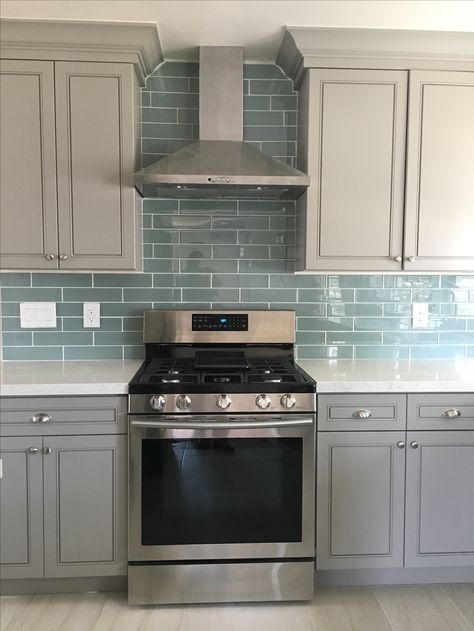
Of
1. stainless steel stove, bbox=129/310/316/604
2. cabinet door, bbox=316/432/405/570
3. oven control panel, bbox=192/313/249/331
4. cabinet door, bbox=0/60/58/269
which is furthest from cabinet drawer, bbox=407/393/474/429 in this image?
cabinet door, bbox=0/60/58/269

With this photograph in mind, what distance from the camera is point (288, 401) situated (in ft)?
6.95

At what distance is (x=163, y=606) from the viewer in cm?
219

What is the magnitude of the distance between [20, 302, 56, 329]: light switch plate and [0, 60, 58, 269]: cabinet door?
343 mm

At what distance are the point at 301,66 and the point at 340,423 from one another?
163 centimetres

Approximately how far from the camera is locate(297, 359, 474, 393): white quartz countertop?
7.16 ft

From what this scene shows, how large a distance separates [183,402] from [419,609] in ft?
4.31

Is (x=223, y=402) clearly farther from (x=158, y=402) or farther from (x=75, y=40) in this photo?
(x=75, y=40)

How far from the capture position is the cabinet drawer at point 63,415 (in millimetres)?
2117

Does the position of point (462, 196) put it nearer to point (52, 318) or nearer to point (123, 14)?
point (123, 14)

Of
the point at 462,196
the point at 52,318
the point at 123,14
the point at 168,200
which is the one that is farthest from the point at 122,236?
the point at 462,196

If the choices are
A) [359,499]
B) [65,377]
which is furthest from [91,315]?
Answer: [359,499]

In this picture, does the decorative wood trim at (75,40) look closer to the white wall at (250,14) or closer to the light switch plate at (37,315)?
the white wall at (250,14)

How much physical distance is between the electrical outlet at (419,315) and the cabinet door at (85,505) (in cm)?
161

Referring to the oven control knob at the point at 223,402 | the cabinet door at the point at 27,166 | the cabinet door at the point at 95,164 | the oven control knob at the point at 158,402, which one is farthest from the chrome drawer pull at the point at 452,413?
the cabinet door at the point at 27,166
